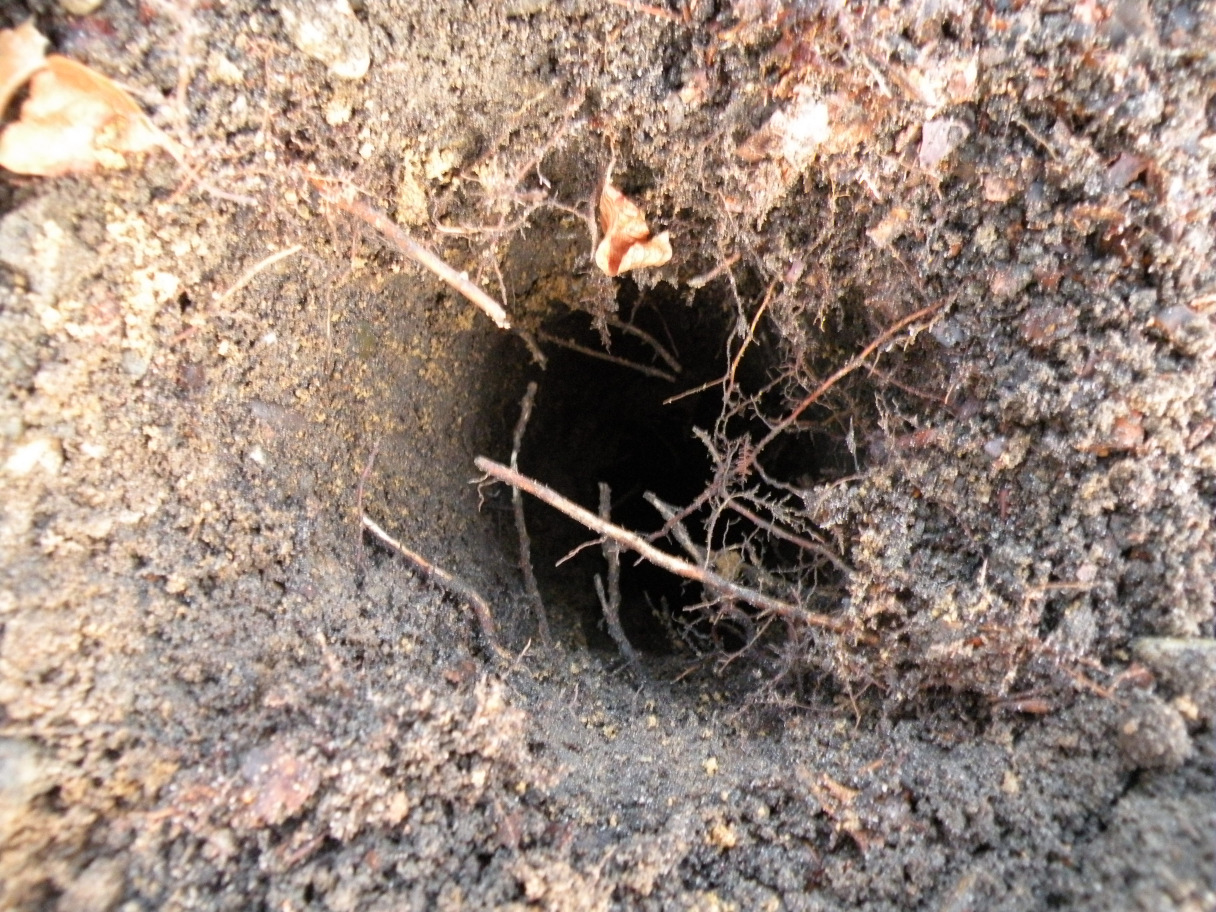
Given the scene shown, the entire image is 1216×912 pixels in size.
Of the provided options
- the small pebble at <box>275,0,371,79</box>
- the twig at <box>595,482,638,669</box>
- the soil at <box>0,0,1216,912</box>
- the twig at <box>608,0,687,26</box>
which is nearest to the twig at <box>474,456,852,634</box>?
the soil at <box>0,0,1216,912</box>

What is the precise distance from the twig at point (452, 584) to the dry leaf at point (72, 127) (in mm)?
681

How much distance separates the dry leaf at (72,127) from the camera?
3.32ft

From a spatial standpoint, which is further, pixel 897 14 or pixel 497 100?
pixel 497 100

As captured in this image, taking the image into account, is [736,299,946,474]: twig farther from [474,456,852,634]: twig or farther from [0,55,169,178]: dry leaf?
[0,55,169,178]: dry leaf

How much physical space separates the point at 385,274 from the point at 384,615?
648mm

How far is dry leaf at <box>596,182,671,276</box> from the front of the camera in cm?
145

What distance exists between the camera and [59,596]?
1.03 meters

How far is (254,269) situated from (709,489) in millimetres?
921

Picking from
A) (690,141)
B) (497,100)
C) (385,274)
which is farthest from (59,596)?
(690,141)

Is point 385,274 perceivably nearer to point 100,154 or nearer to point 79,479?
point 100,154

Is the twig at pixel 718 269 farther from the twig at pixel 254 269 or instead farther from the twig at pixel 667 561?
the twig at pixel 254 269

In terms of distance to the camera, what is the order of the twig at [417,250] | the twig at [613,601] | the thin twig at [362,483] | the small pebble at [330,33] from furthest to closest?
1. the twig at [613,601]
2. the thin twig at [362,483]
3. the twig at [417,250]
4. the small pebble at [330,33]

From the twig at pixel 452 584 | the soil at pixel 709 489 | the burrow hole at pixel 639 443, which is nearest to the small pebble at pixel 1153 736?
the soil at pixel 709 489

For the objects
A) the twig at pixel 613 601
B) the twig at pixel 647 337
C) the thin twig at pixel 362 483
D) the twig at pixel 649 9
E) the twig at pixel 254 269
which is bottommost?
the twig at pixel 613 601
